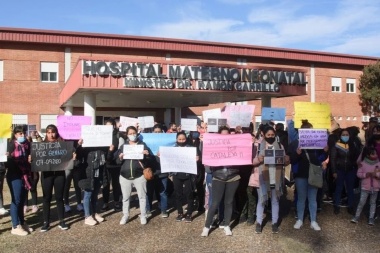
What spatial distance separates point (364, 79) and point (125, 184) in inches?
1319

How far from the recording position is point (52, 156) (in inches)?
253

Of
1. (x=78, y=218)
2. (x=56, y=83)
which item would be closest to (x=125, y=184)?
(x=78, y=218)

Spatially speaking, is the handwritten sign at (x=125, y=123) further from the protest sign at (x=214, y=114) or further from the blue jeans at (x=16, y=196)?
the blue jeans at (x=16, y=196)

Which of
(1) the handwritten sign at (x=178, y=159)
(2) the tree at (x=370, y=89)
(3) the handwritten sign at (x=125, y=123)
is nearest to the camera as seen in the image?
(1) the handwritten sign at (x=178, y=159)

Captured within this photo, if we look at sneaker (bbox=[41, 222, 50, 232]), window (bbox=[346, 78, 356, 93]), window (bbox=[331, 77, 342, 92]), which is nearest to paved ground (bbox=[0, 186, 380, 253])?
sneaker (bbox=[41, 222, 50, 232])

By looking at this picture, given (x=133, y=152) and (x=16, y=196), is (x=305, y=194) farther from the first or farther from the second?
(x=16, y=196)

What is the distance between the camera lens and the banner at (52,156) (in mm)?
6327

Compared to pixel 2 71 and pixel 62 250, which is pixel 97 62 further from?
pixel 2 71

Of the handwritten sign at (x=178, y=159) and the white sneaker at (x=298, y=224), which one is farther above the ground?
the handwritten sign at (x=178, y=159)

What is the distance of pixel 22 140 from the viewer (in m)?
6.40

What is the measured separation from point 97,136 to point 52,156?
879 mm

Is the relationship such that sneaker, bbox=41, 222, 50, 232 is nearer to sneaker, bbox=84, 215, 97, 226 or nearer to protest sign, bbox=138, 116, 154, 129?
sneaker, bbox=84, 215, 97, 226

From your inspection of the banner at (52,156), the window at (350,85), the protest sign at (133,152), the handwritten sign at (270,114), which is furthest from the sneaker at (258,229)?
the window at (350,85)

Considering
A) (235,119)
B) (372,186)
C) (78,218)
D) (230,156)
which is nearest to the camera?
(230,156)
